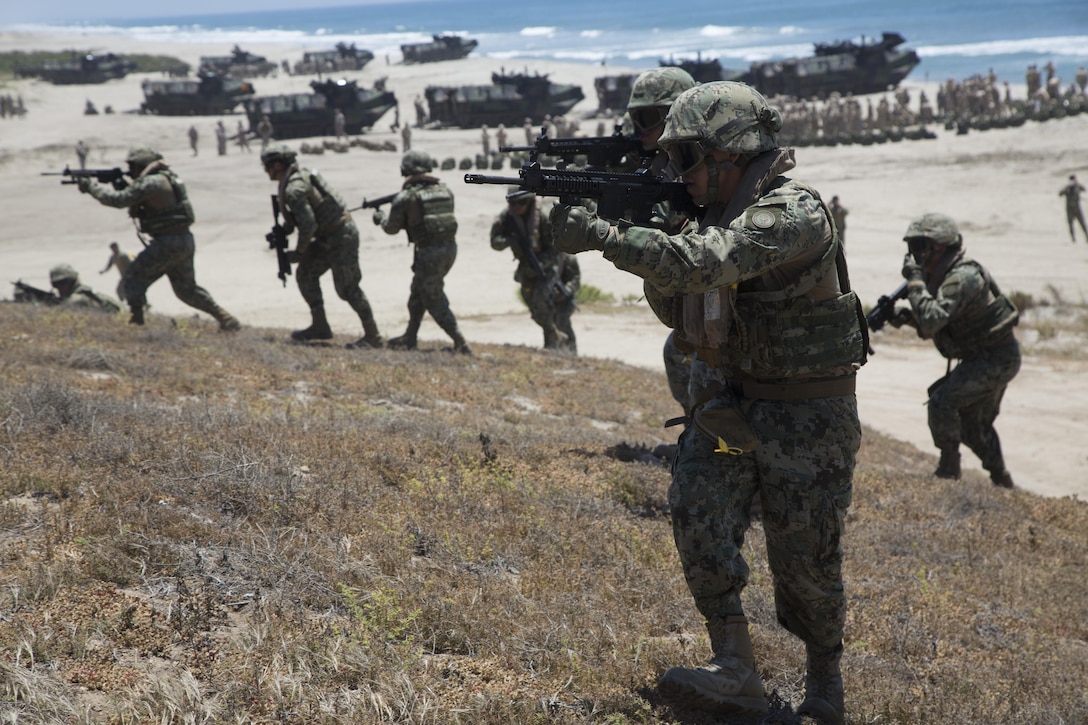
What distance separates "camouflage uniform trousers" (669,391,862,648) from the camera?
3.71 metres

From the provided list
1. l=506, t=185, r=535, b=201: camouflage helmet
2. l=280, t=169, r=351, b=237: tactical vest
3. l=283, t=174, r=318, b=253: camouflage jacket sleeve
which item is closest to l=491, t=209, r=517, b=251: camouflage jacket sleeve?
l=506, t=185, r=535, b=201: camouflage helmet

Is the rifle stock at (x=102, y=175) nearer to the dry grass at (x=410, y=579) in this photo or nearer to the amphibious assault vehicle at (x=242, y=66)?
the dry grass at (x=410, y=579)

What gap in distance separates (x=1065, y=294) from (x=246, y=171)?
990 inches

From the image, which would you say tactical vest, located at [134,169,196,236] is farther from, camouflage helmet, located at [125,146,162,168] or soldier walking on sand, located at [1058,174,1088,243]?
soldier walking on sand, located at [1058,174,1088,243]

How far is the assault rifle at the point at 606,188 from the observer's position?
3.69 meters

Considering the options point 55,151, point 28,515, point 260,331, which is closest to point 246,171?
point 55,151

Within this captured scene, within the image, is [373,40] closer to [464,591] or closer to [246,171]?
[246,171]

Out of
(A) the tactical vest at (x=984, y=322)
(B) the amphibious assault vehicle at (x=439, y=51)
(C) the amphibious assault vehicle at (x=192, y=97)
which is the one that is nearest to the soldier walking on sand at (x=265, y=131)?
(C) the amphibious assault vehicle at (x=192, y=97)

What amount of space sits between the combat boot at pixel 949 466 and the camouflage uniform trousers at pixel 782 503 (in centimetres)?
559

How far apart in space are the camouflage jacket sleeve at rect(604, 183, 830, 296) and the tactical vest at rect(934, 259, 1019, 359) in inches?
216

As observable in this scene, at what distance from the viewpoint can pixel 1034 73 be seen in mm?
41500

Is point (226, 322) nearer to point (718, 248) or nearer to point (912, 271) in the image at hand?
point (912, 271)

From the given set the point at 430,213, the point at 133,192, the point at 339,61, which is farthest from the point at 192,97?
the point at 430,213

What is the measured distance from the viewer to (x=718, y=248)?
3.32 m
